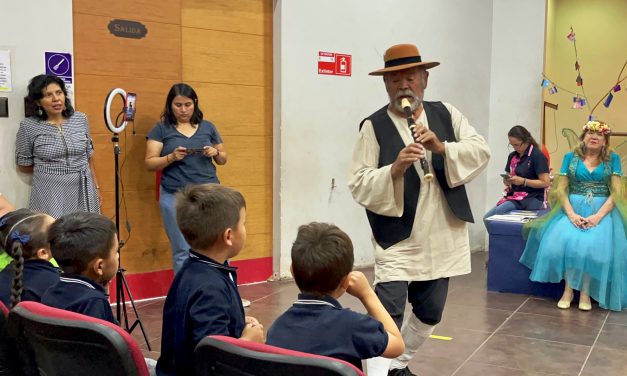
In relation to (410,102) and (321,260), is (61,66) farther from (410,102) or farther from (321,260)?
(321,260)

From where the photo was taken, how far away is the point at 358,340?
70.4 inches

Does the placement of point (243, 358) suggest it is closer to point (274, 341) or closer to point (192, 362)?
point (274, 341)

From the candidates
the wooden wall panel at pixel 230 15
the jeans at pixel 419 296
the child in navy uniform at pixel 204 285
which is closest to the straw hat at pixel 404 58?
the jeans at pixel 419 296

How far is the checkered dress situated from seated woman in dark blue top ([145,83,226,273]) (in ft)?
1.73

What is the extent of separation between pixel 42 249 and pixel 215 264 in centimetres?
84

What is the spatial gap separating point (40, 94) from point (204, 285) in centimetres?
260

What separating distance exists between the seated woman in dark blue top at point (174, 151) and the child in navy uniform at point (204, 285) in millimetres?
2497

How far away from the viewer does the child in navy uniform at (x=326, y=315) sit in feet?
5.80

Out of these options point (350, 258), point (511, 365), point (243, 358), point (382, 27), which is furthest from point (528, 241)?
point (243, 358)

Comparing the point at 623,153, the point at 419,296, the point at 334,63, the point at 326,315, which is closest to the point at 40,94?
the point at 419,296

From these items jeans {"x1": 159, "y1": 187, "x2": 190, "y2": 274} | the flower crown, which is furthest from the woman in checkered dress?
the flower crown

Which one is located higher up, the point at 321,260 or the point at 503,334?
the point at 321,260

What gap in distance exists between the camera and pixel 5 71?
4098 mm

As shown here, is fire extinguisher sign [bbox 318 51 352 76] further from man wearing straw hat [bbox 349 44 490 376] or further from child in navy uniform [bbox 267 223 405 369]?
child in navy uniform [bbox 267 223 405 369]
